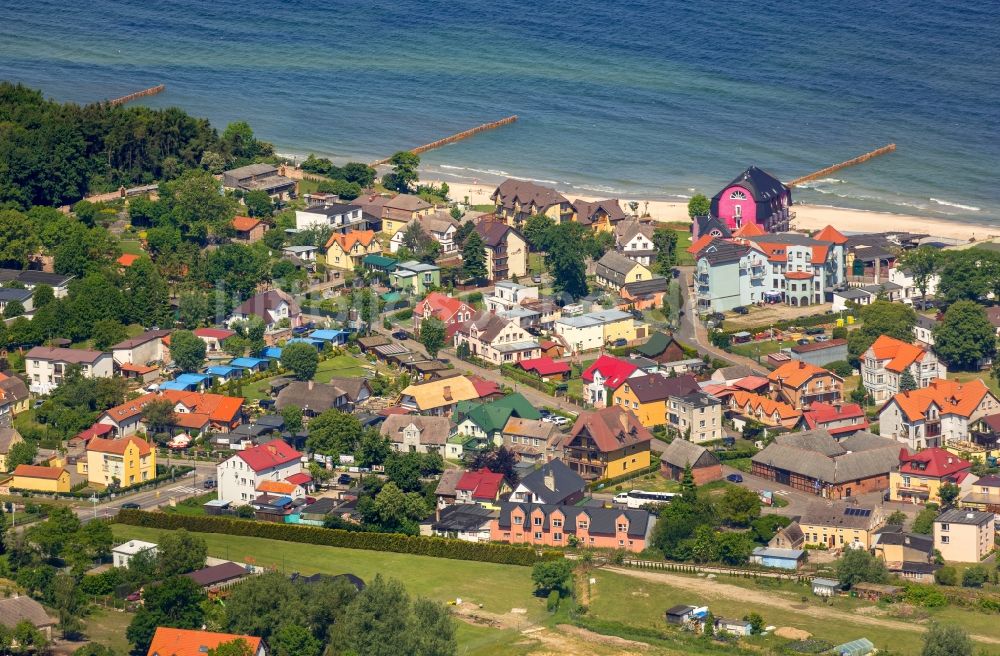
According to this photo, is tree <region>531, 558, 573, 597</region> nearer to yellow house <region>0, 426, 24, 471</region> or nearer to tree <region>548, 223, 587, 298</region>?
yellow house <region>0, 426, 24, 471</region>

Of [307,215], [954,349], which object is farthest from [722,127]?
[954,349]

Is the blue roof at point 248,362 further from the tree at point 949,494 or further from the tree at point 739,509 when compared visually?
the tree at point 949,494

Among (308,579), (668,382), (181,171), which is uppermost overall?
(181,171)

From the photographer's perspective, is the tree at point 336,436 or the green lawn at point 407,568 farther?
the tree at point 336,436

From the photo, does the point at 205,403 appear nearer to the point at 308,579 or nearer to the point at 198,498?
the point at 198,498

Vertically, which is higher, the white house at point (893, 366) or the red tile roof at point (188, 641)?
the white house at point (893, 366)

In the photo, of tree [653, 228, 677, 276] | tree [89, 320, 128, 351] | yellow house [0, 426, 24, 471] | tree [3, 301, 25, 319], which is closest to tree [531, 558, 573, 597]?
yellow house [0, 426, 24, 471]

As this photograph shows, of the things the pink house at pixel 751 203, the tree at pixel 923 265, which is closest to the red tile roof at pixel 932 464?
the tree at pixel 923 265
